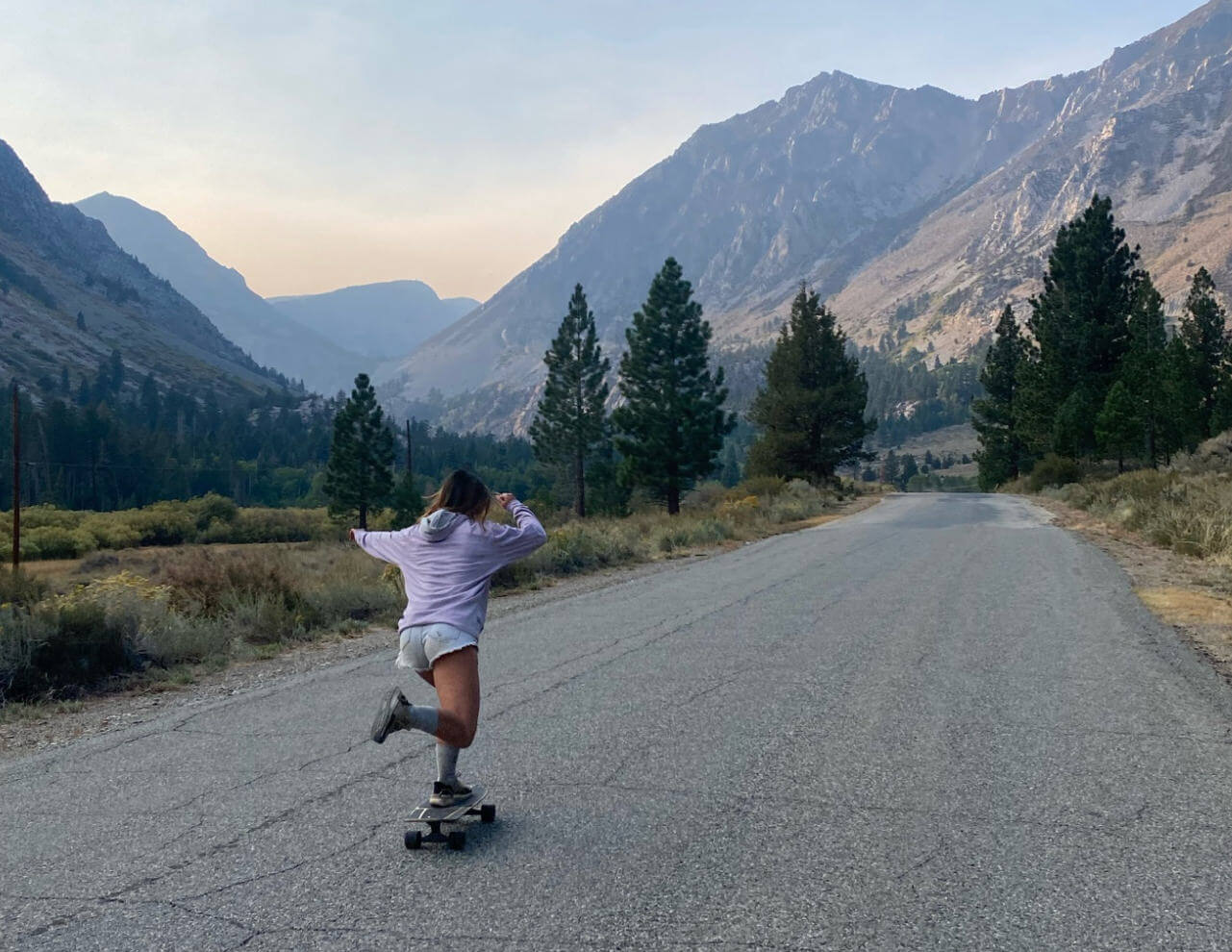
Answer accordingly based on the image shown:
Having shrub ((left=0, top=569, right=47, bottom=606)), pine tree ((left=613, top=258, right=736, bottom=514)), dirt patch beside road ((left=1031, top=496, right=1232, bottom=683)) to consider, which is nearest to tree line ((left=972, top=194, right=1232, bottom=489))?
pine tree ((left=613, top=258, right=736, bottom=514))

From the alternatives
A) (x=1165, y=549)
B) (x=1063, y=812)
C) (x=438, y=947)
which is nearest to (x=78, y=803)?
(x=438, y=947)

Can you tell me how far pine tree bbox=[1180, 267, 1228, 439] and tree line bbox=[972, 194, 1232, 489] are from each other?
0.20m

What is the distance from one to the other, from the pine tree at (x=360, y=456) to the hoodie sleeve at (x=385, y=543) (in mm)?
58329

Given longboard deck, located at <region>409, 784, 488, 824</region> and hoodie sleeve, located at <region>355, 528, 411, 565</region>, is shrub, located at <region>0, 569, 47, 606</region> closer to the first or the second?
hoodie sleeve, located at <region>355, 528, 411, 565</region>

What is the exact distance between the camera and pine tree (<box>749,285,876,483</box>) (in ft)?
153

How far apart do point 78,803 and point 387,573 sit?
1018cm

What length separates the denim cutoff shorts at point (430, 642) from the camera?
14.3 ft

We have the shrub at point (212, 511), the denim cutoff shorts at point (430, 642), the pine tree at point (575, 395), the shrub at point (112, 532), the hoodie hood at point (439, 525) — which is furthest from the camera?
the shrub at point (212, 511)

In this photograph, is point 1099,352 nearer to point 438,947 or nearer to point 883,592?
point 883,592

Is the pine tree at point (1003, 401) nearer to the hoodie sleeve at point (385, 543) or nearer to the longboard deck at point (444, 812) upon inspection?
the hoodie sleeve at point (385, 543)

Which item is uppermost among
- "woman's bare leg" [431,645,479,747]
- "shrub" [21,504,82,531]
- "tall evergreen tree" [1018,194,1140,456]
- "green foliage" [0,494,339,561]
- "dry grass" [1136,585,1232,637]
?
"tall evergreen tree" [1018,194,1140,456]

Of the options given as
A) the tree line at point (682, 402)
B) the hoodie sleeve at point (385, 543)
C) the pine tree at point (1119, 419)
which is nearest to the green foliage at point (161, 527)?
the tree line at point (682, 402)

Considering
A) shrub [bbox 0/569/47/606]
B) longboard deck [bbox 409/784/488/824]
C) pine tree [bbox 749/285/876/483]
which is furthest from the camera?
pine tree [bbox 749/285/876/483]

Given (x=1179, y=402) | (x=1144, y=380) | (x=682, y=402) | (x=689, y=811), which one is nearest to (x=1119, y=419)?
(x=1144, y=380)
